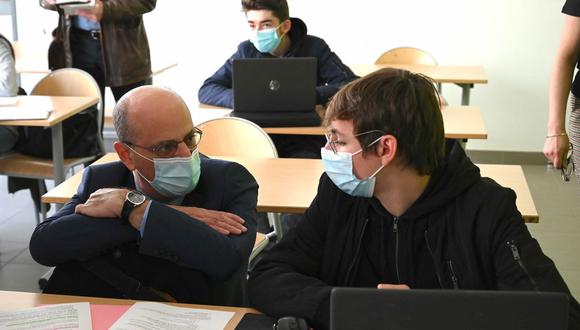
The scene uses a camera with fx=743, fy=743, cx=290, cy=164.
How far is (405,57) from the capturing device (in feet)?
16.3

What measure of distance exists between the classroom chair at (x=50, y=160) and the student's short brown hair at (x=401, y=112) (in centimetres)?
228

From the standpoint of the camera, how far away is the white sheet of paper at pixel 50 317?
5.03 feet

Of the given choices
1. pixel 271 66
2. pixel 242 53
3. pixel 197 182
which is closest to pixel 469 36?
pixel 242 53

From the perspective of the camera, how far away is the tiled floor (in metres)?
3.47

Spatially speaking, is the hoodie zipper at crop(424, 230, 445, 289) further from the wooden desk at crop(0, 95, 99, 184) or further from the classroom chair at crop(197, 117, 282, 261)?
the wooden desk at crop(0, 95, 99, 184)

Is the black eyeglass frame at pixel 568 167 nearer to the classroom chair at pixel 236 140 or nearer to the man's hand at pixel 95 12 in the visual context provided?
the classroom chair at pixel 236 140

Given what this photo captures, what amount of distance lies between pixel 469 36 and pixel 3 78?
3.24 meters

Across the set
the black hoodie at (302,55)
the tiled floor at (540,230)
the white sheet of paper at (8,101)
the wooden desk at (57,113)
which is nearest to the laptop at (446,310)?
the tiled floor at (540,230)

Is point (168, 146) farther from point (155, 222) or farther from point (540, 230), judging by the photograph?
point (540, 230)

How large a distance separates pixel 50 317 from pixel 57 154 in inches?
79.6

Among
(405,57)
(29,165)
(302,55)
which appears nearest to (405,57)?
(405,57)

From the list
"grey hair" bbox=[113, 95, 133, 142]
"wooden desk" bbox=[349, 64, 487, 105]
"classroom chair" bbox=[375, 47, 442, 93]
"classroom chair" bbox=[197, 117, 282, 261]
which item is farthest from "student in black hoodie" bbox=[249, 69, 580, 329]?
"classroom chair" bbox=[375, 47, 442, 93]

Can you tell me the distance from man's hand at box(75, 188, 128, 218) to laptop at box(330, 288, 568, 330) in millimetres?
887

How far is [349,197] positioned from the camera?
69.2 inches
